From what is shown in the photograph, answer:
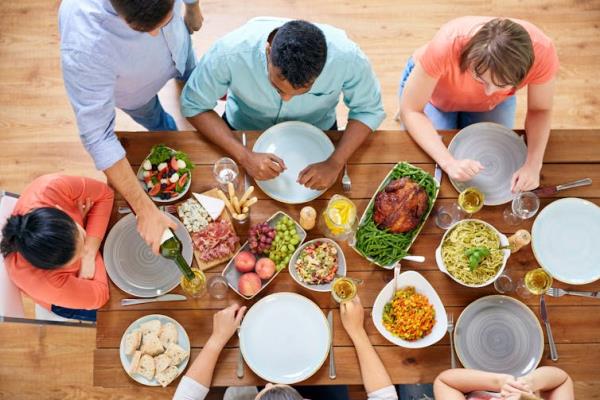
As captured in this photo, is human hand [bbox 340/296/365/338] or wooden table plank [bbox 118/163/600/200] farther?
wooden table plank [bbox 118/163/600/200]

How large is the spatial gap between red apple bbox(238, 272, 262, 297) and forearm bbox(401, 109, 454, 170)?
2.72 feet

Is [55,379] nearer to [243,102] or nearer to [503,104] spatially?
[243,102]

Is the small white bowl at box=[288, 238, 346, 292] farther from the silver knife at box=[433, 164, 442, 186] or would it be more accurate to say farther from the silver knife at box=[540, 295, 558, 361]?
the silver knife at box=[540, 295, 558, 361]

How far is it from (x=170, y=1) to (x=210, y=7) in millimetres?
1890

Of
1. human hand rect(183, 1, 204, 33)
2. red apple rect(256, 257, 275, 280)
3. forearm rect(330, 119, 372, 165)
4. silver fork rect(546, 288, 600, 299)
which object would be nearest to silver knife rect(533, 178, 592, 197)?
silver fork rect(546, 288, 600, 299)

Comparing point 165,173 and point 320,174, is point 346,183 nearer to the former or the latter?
point 320,174

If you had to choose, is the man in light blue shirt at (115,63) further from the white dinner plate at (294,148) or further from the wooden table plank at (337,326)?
the white dinner plate at (294,148)

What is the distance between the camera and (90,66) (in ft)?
5.49

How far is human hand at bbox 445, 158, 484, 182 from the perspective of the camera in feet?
6.30

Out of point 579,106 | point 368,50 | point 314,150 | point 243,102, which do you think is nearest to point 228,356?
point 314,150

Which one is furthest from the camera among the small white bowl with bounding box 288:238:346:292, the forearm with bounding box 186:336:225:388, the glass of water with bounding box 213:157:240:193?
the glass of water with bounding box 213:157:240:193

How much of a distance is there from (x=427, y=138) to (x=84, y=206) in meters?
1.33

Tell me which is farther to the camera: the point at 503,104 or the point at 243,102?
the point at 503,104

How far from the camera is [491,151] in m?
2.03
